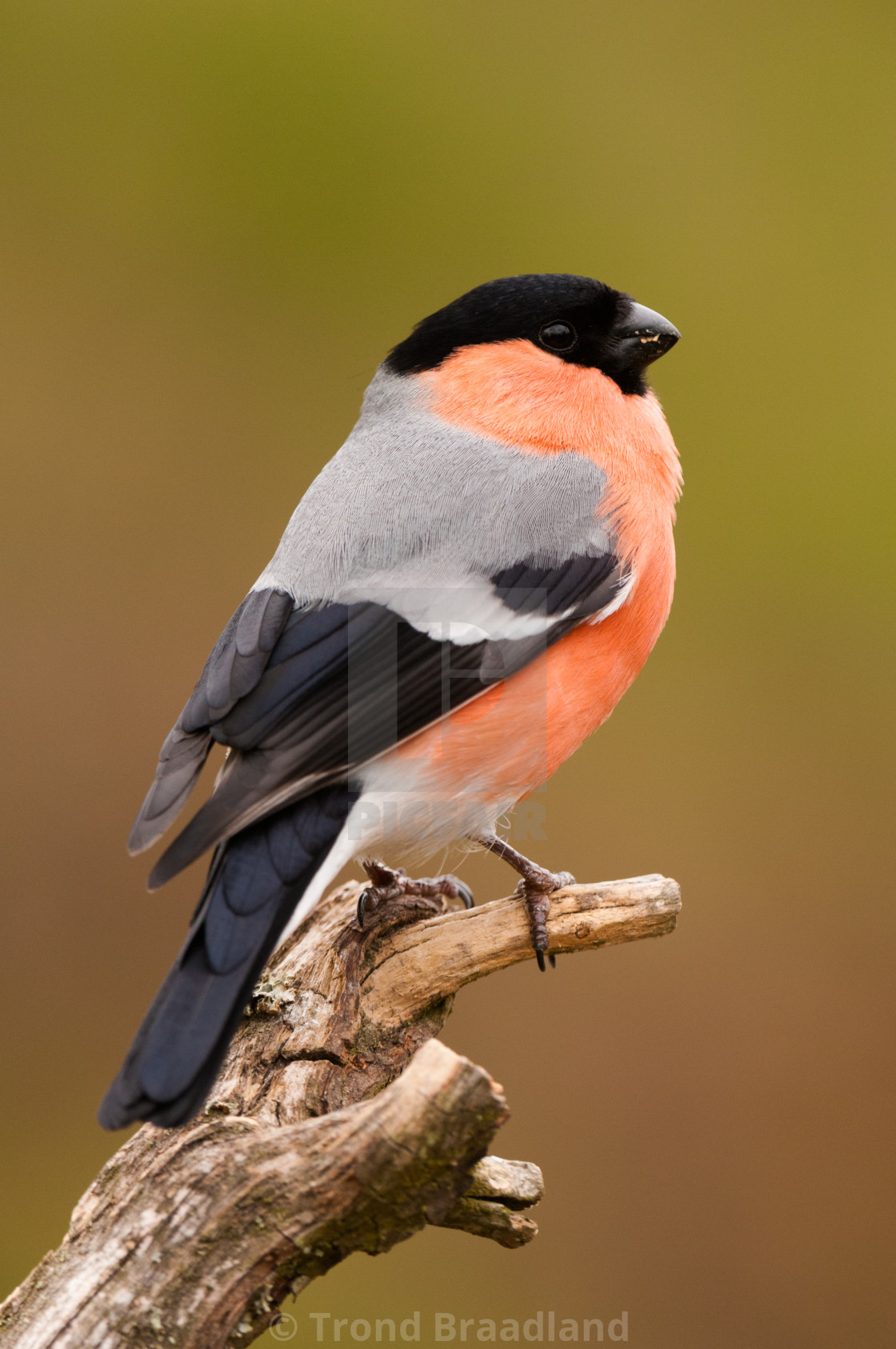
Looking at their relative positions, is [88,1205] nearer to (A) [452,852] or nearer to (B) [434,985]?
(B) [434,985]

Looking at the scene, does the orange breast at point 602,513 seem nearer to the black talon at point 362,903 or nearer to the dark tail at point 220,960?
the dark tail at point 220,960

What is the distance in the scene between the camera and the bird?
153cm

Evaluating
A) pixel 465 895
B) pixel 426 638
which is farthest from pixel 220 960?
pixel 465 895

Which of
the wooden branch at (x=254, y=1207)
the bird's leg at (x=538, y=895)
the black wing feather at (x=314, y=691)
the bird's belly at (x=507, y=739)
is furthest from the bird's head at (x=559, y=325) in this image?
the wooden branch at (x=254, y=1207)

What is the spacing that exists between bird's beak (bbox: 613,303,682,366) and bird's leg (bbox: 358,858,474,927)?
3.49 ft

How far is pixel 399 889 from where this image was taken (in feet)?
6.91

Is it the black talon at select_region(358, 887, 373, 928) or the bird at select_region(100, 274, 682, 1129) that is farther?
the black talon at select_region(358, 887, 373, 928)

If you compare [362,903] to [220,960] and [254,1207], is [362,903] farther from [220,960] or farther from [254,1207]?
[254,1207]

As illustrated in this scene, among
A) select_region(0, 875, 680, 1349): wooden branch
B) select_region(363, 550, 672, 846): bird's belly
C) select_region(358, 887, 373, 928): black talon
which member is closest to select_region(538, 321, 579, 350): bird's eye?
select_region(363, 550, 672, 846): bird's belly

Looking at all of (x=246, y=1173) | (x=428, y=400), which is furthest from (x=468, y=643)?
(x=246, y=1173)

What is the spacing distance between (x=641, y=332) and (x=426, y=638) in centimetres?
87

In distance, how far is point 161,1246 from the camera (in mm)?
1350

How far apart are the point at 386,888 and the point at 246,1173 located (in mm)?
778

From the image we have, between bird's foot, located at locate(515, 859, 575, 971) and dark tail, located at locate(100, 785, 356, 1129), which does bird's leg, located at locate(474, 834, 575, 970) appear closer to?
bird's foot, located at locate(515, 859, 575, 971)
